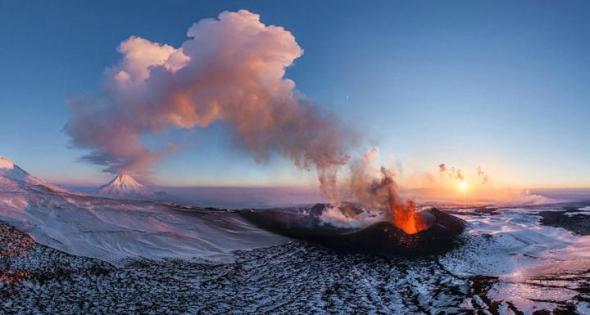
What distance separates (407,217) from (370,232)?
16.5m

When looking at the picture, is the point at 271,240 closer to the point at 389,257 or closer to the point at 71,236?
the point at 389,257

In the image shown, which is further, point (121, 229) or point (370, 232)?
point (370, 232)

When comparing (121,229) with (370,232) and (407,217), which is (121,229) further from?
(407,217)

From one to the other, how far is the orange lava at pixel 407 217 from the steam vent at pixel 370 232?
1.33 meters

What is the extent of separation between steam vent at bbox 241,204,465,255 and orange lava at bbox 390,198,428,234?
133 centimetres

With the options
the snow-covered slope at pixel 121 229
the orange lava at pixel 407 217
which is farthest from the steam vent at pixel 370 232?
the snow-covered slope at pixel 121 229

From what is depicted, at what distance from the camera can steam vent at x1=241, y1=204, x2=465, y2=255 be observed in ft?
Answer: 171

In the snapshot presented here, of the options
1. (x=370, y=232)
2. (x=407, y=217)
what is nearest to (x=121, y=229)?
(x=370, y=232)

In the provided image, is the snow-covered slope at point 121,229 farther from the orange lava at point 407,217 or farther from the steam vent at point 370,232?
the orange lava at point 407,217

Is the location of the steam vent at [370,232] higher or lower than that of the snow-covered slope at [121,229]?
lower

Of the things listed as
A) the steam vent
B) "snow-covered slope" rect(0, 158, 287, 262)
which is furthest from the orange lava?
"snow-covered slope" rect(0, 158, 287, 262)

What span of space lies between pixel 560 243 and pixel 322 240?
49034 millimetres

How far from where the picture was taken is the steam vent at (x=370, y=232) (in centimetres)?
5212

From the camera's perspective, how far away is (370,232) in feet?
208
